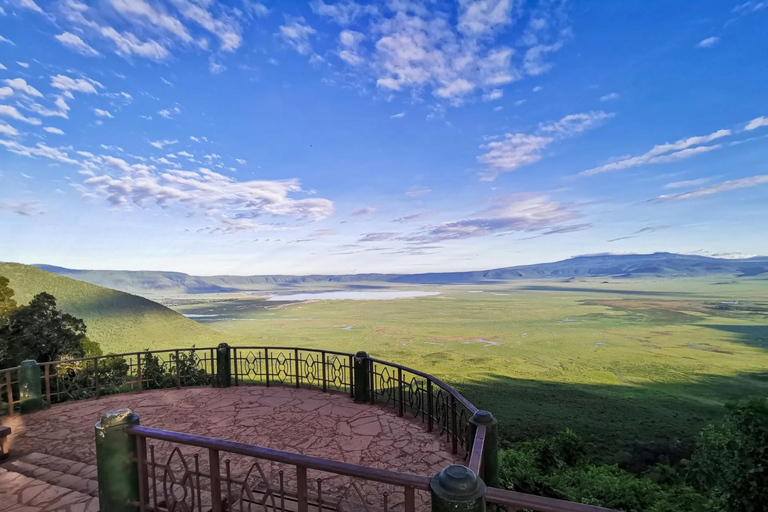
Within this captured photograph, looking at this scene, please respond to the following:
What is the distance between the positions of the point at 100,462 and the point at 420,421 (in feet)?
17.5

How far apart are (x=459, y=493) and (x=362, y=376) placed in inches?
241

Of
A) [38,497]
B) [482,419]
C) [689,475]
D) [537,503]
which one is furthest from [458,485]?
[689,475]

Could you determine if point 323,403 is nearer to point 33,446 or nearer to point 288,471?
point 288,471

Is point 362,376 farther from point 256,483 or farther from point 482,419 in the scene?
point 482,419

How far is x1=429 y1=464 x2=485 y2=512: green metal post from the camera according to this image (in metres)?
1.82

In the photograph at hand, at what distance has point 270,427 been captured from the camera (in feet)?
21.9

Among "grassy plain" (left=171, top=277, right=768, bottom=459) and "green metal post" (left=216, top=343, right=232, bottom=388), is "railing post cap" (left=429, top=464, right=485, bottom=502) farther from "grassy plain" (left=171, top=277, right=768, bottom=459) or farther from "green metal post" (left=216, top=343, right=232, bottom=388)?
"grassy plain" (left=171, top=277, right=768, bottom=459)

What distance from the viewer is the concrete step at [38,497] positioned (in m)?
4.01

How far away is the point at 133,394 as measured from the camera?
8820mm

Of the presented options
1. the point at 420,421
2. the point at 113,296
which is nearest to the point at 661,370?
the point at 420,421

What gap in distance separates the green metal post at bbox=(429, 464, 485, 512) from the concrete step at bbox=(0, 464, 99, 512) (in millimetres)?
4464

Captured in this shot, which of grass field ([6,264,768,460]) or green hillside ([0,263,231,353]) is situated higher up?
green hillside ([0,263,231,353])

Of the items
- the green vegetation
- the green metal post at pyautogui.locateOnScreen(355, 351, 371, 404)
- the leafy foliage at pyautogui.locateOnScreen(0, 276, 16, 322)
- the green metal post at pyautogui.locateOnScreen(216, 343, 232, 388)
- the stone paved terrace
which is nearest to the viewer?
the stone paved terrace

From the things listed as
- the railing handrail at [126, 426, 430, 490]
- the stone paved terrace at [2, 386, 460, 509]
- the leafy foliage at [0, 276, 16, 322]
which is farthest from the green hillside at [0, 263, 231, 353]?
the railing handrail at [126, 426, 430, 490]
